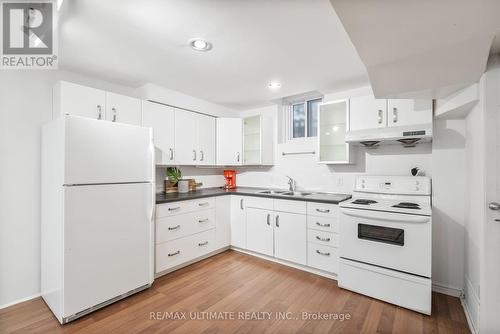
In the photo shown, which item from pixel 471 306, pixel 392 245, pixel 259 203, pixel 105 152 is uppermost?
pixel 105 152

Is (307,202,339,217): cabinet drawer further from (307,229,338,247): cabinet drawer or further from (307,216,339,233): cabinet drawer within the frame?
(307,229,338,247): cabinet drawer

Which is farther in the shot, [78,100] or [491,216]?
[78,100]

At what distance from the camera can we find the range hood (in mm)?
2164

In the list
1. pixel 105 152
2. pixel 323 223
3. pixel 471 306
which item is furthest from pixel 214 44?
pixel 471 306

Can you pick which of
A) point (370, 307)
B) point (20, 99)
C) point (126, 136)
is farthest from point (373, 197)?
point (20, 99)

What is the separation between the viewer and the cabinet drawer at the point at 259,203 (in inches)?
120

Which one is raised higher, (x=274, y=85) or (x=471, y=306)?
(x=274, y=85)

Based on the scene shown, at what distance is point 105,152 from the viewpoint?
2.03 meters

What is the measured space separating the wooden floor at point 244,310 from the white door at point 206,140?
1.67 m

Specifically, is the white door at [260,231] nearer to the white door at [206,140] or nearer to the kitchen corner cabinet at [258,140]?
the kitchen corner cabinet at [258,140]

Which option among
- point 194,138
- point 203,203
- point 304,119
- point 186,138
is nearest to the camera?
point 203,203

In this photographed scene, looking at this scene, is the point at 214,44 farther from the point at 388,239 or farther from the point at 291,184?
the point at 388,239

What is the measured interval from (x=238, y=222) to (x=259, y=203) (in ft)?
1.60

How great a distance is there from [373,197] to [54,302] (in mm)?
3246
